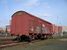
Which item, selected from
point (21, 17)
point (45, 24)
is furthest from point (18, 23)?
point (45, 24)

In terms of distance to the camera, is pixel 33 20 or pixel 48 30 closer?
pixel 33 20

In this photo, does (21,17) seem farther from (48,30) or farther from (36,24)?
(48,30)

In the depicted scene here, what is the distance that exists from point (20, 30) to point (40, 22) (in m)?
4.06

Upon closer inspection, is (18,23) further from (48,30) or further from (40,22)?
(48,30)

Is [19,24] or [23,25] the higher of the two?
[19,24]

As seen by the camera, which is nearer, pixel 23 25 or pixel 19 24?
pixel 19 24

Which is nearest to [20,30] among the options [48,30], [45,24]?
[45,24]

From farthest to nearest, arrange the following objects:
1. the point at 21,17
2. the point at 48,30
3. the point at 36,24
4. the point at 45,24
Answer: the point at 48,30
the point at 45,24
the point at 36,24
the point at 21,17

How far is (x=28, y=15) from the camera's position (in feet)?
82.8

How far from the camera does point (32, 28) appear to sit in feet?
84.1

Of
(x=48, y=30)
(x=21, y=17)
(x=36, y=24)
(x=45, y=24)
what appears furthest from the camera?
(x=48, y=30)

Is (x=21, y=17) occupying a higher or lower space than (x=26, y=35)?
higher

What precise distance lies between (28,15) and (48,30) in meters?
7.42

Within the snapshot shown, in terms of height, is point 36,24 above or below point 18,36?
above
